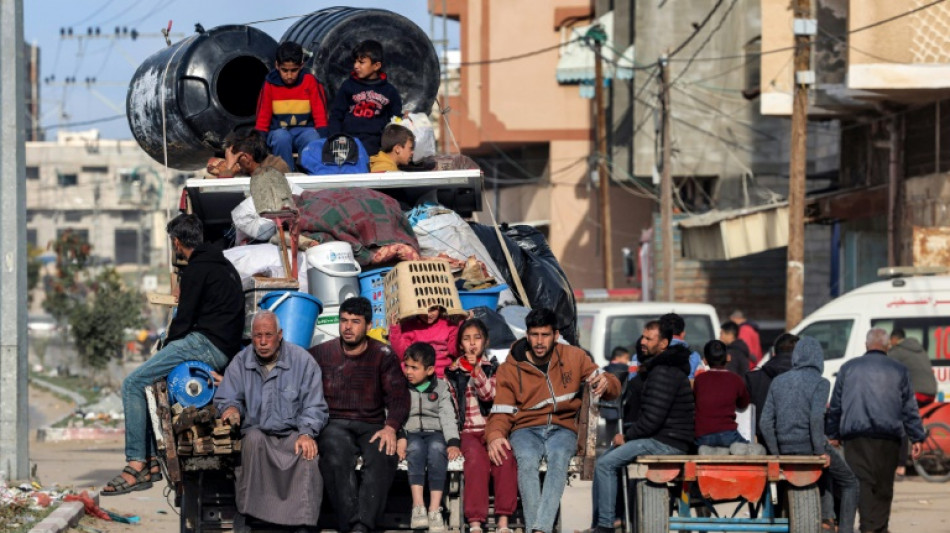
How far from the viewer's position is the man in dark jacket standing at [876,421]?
12727 mm

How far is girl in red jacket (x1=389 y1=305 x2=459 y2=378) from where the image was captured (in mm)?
9562

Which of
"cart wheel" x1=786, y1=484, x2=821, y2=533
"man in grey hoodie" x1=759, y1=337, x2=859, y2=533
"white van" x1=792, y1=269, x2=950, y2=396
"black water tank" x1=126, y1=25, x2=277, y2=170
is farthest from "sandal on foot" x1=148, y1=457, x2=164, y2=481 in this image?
"white van" x1=792, y1=269, x2=950, y2=396

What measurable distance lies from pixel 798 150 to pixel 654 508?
13330mm

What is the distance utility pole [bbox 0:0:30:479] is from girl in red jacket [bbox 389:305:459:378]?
662cm

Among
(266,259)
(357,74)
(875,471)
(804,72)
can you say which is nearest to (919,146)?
(804,72)

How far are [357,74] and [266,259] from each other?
2.71 metres

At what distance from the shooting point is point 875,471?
1275 cm

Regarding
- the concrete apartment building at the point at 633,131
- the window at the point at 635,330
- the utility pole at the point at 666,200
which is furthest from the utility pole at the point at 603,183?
the window at the point at 635,330

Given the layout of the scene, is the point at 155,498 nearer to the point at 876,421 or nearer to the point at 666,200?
the point at 876,421

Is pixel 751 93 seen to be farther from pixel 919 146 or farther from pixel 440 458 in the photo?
pixel 440 458

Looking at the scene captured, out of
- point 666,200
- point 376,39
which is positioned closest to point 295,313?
point 376,39

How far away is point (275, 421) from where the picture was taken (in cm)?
864

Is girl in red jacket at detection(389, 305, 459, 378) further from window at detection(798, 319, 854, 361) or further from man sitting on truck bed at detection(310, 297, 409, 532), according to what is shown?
window at detection(798, 319, 854, 361)

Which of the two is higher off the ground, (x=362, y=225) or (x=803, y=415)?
(x=362, y=225)
